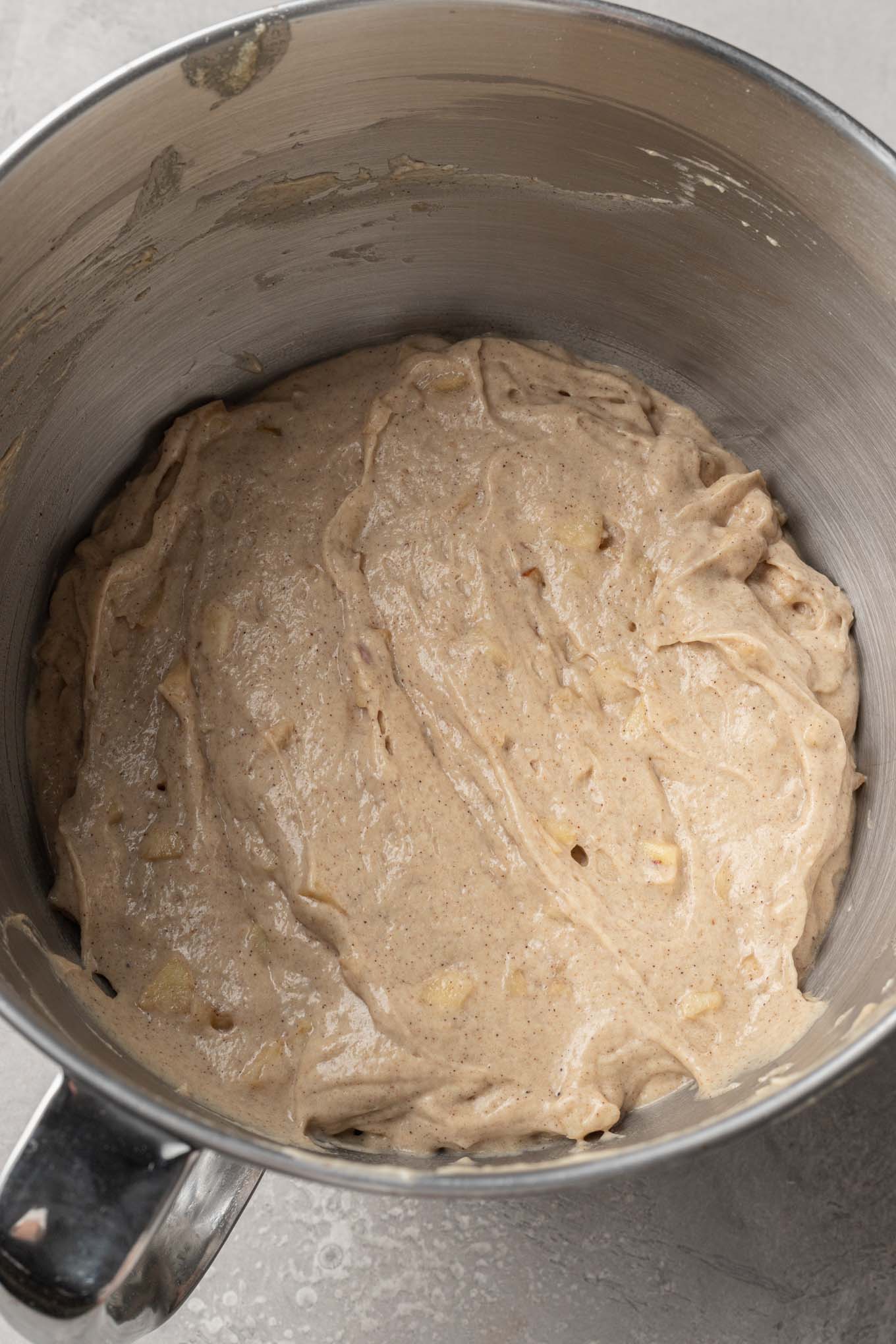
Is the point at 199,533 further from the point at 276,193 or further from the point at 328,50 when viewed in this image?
the point at 328,50

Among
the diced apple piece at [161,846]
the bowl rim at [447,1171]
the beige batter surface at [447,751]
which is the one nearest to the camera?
the bowl rim at [447,1171]

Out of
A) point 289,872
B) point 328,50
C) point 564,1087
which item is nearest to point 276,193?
point 328,50

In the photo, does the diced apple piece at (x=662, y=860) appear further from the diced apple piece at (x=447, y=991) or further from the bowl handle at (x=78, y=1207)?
the bowl handle at (x=78, y=1207)

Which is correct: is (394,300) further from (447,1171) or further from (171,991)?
(447,1171)

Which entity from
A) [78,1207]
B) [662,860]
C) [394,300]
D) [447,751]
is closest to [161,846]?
[447,751]

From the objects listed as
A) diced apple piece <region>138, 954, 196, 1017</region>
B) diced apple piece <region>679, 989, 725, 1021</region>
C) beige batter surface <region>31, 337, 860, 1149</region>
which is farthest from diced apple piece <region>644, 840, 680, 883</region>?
diced apple piece <region>138, 954, 196, 1017</region>

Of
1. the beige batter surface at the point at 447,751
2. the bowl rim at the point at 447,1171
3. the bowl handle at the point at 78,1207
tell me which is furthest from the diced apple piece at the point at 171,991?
the bowl handle at the point at 78,1207

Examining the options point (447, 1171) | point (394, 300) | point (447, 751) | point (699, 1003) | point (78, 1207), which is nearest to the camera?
point (78, 1207)
